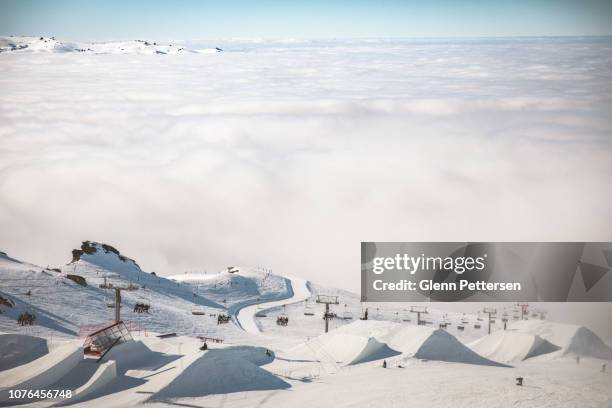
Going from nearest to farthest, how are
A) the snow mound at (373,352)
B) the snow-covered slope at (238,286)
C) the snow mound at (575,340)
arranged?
the snow mound at (373,352)
the snow mound at (575,340)
the snow-covered slope at (238,286)

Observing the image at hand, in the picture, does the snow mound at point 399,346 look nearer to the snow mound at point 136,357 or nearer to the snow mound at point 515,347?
the snow mound at point 515,347

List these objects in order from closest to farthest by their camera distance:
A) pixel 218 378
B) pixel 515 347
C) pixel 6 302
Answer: pixel 218 378 → pixel 6 302 → pixel 515 347

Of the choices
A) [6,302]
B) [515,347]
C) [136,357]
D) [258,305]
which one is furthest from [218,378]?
[258,305]

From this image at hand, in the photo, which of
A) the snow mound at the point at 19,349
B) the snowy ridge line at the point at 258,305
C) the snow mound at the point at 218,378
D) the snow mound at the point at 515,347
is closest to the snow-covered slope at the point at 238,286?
the snowy ridge line at the point at 258,305

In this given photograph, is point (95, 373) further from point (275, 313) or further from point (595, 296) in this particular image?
point (595, 296)

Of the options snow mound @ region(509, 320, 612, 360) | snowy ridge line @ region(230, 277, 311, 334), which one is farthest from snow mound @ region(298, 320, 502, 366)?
snowy ridge line @ region(230, 277, 311, 334)

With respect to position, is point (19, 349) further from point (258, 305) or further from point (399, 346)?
point (258, 305)
